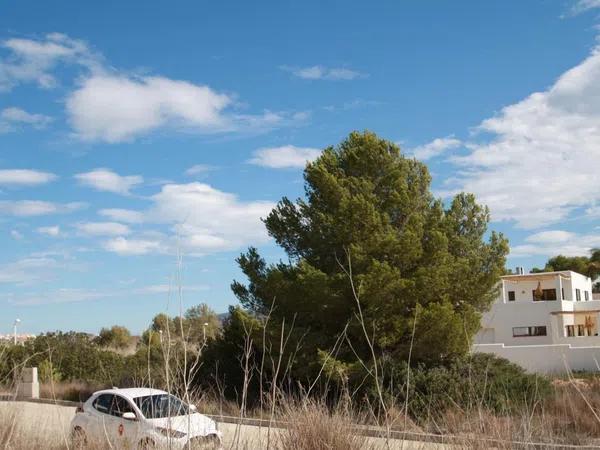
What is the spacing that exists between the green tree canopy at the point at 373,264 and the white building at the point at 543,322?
8206 millimetres

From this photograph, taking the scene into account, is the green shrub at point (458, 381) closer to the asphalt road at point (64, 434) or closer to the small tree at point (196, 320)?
the small tree at point (196, 320)

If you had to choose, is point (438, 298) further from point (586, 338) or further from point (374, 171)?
point (586, 338)

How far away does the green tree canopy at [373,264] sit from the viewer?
22.2m

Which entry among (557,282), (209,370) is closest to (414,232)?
(209,370)

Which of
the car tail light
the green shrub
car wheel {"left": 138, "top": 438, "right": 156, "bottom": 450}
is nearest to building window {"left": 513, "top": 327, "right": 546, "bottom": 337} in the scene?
the green shrub

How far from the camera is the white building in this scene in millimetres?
32656

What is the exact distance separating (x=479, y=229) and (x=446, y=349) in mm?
6936

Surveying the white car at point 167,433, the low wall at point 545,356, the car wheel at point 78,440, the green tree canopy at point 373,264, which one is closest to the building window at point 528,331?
the low wall at point 545,356

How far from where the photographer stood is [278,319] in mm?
23875

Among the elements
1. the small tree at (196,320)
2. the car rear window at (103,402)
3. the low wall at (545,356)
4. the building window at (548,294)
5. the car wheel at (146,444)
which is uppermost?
the building window at (548,294)

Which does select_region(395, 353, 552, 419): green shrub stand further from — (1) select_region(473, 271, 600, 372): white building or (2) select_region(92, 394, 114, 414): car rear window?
(1) select_region(473, 271, 600, 372): white building

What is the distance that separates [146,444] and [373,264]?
16094 mm

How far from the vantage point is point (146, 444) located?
6.14 metres

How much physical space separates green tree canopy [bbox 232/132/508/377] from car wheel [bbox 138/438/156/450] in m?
14.5
